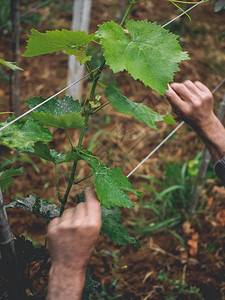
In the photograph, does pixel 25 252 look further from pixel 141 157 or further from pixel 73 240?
pixel 141 157

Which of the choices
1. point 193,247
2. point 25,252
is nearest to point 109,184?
point 25,252

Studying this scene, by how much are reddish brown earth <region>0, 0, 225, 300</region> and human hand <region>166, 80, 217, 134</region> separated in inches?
15.3

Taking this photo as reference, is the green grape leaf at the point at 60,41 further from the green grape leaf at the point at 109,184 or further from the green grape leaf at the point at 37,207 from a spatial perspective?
the green grape leaf at the point at 37,207

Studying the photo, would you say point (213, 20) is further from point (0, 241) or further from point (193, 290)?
point (0, 241)

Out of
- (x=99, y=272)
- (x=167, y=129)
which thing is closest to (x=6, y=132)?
(x=99, y=272)

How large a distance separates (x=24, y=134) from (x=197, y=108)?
2.52ft

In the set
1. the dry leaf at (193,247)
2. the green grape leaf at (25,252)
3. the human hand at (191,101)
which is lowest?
the dry leaf at (193,247)

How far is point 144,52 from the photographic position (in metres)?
0.71

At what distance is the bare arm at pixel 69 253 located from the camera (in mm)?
737

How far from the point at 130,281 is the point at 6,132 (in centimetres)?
144

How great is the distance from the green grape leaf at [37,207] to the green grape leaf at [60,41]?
1.63ft

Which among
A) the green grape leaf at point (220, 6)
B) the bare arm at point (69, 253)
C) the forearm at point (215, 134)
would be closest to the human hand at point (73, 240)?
the bare arm at point (69, 253)

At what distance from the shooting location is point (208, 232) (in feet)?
6.89

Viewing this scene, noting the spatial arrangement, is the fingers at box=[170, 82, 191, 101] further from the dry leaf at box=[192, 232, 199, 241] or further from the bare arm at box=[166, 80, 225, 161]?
the dry leaf at box=[192, 232, 199, 241]
